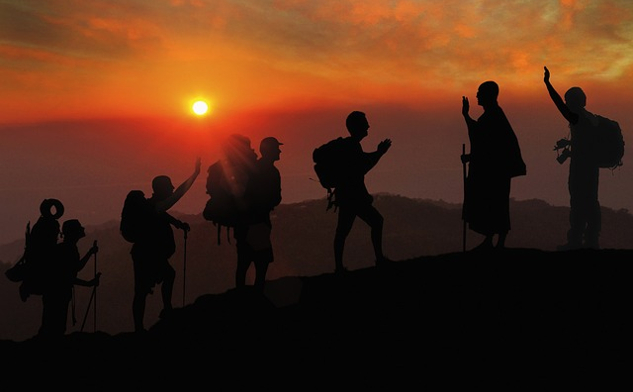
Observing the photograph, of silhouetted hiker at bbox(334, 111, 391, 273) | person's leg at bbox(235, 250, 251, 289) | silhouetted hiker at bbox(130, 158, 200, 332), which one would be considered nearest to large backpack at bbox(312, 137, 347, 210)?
silhouetted hiker at bbox(334, 111, 391, 273)

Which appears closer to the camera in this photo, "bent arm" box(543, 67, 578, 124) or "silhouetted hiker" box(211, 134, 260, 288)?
"silhouetted hiker" box(211, 134, 260, 288)

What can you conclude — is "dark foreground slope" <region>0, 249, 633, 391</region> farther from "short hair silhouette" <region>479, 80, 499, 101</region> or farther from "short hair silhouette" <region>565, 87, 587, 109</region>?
"short hair silhouette" <region>565, 87, 587, 109</region>

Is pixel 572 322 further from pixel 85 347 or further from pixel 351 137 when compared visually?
pixel 85 347

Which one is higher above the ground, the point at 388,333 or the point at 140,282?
the point at 140,282

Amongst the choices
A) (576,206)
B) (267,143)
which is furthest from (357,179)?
(576,206)

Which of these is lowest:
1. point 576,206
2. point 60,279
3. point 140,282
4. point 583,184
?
point 60,279

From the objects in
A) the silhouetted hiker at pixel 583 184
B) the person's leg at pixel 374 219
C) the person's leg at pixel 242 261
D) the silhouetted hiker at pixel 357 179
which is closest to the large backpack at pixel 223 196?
the person's leg at pixel 242 261

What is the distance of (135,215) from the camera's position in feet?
38.9

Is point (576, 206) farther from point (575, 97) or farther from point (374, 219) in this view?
point (374, 219)

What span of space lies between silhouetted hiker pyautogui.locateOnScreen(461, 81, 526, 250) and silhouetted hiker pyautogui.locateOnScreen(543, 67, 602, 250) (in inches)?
520

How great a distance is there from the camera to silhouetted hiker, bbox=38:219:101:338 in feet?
43.5

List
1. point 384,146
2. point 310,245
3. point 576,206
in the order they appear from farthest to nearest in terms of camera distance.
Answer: point 310,245, point 576,206, point 384,146

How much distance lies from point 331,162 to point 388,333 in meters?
3.40

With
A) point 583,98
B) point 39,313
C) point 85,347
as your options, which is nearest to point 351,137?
point 85,347
